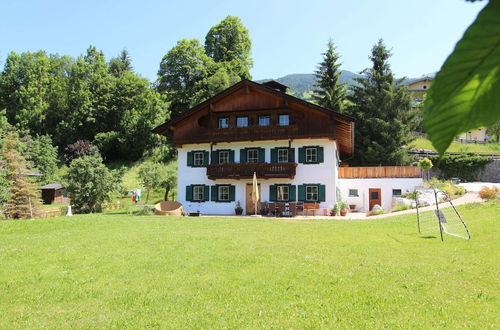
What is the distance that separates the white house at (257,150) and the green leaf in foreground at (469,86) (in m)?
23.5

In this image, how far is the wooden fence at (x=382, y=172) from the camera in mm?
26750

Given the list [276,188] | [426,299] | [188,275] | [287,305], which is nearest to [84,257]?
[188,275]

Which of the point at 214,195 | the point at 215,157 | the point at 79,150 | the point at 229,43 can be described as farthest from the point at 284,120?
the point at 229,43

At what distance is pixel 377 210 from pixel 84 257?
17825mm

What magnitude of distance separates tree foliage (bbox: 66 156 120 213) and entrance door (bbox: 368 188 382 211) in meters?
17.9

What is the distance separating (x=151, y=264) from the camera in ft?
29.7

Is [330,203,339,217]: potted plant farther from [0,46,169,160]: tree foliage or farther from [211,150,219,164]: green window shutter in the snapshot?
[0,46,169,160]: tree foliage

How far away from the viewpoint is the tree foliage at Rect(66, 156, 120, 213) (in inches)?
1070

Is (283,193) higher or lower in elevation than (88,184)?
lower

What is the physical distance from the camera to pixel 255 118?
25.5 metres

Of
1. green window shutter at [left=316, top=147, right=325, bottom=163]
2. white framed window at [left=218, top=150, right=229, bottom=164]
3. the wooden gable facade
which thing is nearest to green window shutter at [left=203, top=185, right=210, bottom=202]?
white framed window at [left=218, top=150, right=229, bottom=164]

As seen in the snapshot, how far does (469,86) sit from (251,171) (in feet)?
78.6

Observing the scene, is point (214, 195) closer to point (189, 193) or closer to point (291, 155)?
point (189, 193)

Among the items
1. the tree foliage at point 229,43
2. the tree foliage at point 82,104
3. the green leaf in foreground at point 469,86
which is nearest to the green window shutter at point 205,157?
the tree foliage at point 82,104
